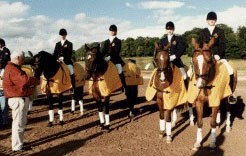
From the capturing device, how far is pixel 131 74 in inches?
583

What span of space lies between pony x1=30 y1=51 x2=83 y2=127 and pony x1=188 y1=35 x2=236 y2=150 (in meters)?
5.11

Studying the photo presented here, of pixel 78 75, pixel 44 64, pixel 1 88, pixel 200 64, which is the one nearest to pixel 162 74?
pixel 200 64

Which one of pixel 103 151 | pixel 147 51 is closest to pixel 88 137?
pixel 103 151

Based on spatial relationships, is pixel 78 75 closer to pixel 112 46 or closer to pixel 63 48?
pixel 63 48

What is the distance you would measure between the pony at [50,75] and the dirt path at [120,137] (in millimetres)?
1074

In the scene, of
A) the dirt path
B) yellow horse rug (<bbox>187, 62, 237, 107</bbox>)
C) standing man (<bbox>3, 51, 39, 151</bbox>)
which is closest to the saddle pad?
the dirt path

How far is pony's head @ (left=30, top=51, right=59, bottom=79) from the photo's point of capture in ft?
38.5

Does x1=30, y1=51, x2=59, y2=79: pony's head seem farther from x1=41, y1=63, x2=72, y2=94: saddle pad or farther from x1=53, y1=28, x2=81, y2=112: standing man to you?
x1=53, y1=28, x2=81, y2=112: standing man

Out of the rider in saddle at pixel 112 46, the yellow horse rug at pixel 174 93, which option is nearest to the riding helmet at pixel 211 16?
the yellow horse rug at pixel 174 93

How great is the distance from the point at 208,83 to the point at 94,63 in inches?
145

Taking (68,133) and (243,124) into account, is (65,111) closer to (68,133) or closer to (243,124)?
(68,133)

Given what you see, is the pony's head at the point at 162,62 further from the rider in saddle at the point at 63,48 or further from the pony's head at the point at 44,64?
the rider in saddle at the point at 63,48

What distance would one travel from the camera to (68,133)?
37.8 ft

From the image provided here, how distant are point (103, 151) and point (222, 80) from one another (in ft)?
12.0
